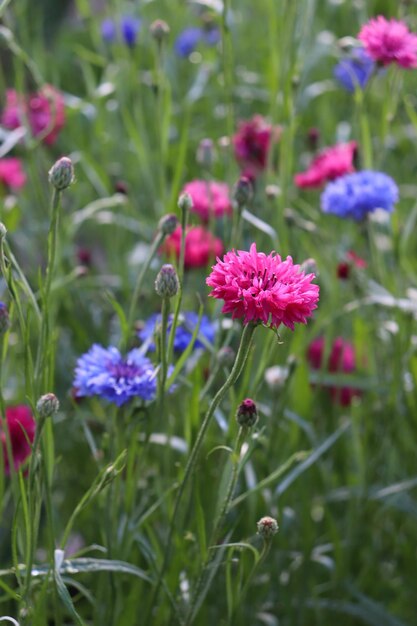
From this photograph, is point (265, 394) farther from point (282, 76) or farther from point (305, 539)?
point (282, 76)

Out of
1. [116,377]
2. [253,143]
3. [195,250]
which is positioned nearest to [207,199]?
[195,250]

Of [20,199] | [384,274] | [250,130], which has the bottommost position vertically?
[384,274]

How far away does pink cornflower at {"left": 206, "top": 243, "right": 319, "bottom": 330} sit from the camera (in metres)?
0.66

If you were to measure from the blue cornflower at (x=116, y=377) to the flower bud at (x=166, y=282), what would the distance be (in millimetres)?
99

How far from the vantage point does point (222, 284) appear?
26.7 inches

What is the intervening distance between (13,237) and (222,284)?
1.08 metres

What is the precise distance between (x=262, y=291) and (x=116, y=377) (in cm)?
27

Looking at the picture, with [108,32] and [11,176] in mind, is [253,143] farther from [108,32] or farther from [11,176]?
[108,32]

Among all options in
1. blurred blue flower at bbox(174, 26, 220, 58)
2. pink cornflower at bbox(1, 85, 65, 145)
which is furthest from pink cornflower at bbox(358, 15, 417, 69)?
blurred blue flower at bbox(174, 26, 220, 58)

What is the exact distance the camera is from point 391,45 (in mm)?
1062

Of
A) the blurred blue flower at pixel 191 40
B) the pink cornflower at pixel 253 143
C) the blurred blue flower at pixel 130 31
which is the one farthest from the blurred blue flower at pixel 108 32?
the pink cornflower at pixel 253 143

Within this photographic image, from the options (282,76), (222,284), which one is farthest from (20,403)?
(222,284)

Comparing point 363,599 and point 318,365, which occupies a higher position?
point 318,365

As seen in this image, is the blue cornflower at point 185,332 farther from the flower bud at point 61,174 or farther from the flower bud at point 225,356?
the flower bud at point 61,174
